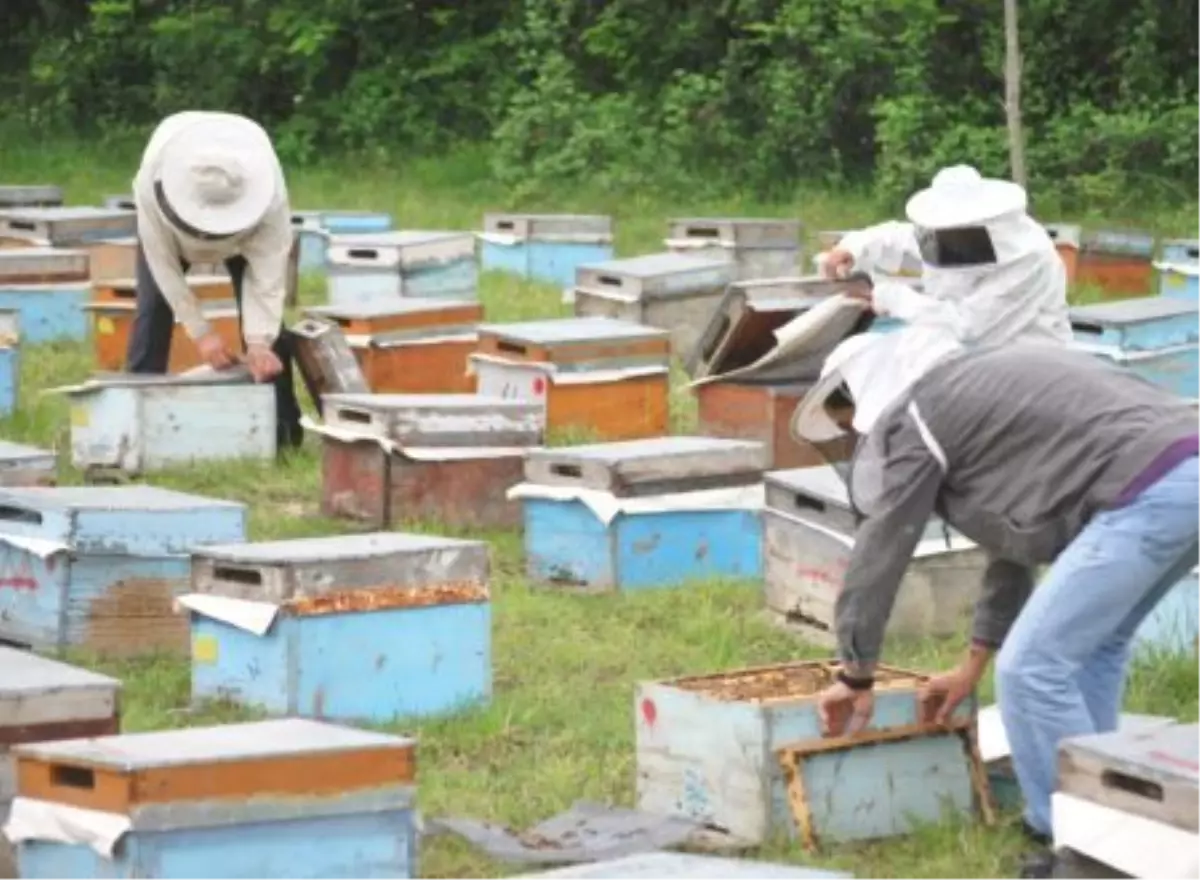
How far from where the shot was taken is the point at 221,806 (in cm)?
517

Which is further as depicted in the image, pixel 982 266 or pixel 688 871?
pixel 982 266

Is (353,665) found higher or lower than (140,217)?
lower

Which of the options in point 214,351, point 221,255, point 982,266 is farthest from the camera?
point 221,255

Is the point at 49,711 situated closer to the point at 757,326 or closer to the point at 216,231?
the point at 757,326

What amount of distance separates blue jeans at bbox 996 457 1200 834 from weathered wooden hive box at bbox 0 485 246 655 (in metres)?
2.56

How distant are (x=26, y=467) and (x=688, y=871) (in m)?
4.15

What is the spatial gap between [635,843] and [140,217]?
4839mm

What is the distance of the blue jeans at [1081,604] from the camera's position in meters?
5.53

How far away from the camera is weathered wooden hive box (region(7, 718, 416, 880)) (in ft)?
16.9

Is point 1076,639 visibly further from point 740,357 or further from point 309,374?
point 309,374

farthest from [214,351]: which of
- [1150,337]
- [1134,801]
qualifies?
[1134,801]

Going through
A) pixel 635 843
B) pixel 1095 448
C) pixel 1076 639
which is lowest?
pixel 635 843

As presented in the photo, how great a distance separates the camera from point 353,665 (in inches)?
273

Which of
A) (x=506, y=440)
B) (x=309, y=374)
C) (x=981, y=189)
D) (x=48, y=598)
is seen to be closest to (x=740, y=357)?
(x=506, y=440)
